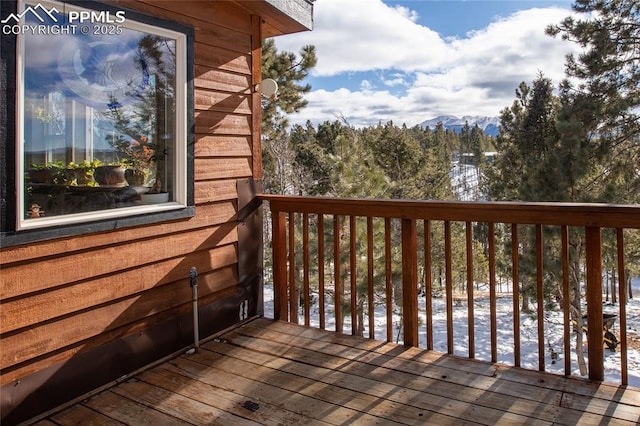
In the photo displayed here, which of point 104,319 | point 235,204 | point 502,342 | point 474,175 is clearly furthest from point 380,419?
point 474,175

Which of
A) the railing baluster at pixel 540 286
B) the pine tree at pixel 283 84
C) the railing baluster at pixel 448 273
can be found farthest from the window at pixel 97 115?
the pine tree at pixel 283 84

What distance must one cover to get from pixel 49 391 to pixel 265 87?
2274mm

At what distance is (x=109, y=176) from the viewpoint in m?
2.33

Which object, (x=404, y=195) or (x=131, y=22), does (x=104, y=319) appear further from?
(x=404, y=195)

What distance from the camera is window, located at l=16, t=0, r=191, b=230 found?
1927mm

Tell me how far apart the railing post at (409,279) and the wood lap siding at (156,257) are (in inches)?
47.9

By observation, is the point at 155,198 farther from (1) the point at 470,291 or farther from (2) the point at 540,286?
(2) the point at 540,286

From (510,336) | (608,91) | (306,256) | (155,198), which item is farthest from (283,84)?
(510,336)

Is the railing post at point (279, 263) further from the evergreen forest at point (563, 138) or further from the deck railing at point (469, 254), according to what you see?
the evergreen forest at point (563, 138)

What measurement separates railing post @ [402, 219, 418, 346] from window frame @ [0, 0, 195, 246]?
4.39 feet

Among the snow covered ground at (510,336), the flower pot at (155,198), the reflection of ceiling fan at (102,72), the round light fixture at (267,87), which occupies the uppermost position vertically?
the round light fixture at (267,87)

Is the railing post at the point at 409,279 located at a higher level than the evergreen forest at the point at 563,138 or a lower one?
lower

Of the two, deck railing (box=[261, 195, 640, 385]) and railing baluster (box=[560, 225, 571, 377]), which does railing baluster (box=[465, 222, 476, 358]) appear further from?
railing baluster (box=[560, 225, 571, 377])

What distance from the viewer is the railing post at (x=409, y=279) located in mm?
2729
